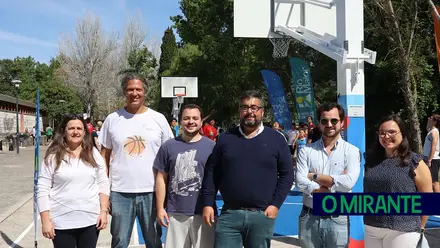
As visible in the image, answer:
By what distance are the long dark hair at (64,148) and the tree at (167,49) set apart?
38.0 m

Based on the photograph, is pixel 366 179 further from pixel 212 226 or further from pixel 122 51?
pixel 122 51

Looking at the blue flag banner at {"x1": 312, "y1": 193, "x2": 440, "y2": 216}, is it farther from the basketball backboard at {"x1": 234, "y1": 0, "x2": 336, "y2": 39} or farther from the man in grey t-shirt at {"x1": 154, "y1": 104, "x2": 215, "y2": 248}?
the basketball backboard at {"x1": 234, "y1": 0, "x2": 336, "y2": 39}

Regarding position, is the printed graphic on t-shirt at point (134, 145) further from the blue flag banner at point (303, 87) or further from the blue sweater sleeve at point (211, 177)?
the blue flag banner at point (303, 87)

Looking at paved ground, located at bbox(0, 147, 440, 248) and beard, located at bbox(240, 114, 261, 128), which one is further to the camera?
paved ground, located at bbox(0, 147, 440, 248)

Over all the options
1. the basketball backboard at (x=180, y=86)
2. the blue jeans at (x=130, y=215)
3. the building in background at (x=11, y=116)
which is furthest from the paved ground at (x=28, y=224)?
the building in background at (x=11, y=116)

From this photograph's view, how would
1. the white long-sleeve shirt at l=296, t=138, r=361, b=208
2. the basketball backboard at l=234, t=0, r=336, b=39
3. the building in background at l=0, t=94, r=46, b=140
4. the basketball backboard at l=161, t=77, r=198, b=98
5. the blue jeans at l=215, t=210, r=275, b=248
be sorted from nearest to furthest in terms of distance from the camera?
the blue jeans at l=215, t=210, r=275, b=248 < the white long-sleeve shirt at l=296, t=138, r=361, b=208 < the basketball backboard at l=234, t=0, r=336, b=39 < the basketball backboard at l=161, t=77, r=198, b=98 < the building in background at l=0, t=94, r=46, b=140

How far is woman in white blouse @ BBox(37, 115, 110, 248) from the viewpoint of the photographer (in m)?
3.46

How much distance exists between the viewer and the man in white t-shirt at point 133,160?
12.4 feet

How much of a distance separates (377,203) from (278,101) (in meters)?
12.2

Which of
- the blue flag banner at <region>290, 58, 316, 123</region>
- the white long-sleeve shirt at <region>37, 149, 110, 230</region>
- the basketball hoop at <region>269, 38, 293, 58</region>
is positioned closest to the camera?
the white long-sleeve shirt at <region>37, 149, 110, 230</region>

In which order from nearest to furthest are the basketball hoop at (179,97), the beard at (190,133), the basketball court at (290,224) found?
the beard at (190,133), the basketball court at (290,224), the basketball hoop at (179,97)

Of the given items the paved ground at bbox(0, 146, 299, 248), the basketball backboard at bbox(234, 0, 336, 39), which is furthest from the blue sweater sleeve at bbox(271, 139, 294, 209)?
the basketball backboard at bbox(234, 0, 336, 39)

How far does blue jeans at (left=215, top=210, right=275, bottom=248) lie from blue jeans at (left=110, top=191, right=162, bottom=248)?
32.7 inches

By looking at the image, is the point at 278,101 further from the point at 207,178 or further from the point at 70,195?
the point at 70,195
